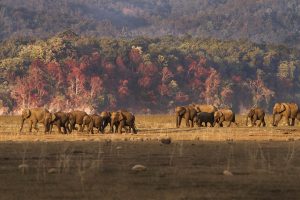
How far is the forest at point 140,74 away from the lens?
5182 inches

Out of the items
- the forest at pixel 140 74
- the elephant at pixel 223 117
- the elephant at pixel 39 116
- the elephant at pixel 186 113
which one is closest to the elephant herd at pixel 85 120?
the elephant at pixel 39 116

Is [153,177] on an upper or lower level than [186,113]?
lower

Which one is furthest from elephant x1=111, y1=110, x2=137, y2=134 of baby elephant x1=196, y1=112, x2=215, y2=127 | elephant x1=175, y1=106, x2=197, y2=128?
elephant x1=175, y1=106, x2=197, y2=128

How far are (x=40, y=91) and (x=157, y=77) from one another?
25.5 m

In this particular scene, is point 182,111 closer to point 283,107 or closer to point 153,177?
point 283,107

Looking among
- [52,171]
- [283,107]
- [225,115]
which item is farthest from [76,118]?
[52,171]

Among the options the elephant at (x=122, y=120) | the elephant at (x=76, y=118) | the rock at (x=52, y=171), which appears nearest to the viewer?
the rock at (x=52, y=171)

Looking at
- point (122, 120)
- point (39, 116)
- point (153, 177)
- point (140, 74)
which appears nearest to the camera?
point (153, 177)

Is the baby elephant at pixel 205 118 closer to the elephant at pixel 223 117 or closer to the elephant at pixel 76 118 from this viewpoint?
the elephant at pixel 223 117

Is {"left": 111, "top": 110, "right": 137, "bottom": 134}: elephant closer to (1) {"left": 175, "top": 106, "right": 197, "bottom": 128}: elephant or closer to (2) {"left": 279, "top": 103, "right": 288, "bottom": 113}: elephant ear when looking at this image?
(1) {"left": 175, "top": 106, "right": 197, "bottom": 128}: elephant

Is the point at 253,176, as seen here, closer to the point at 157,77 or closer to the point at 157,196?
the point at 157,196

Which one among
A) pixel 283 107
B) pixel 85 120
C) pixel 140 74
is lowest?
pixel 85 120

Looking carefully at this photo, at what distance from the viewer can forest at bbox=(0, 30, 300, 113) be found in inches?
5182

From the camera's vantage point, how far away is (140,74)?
5910 inches
